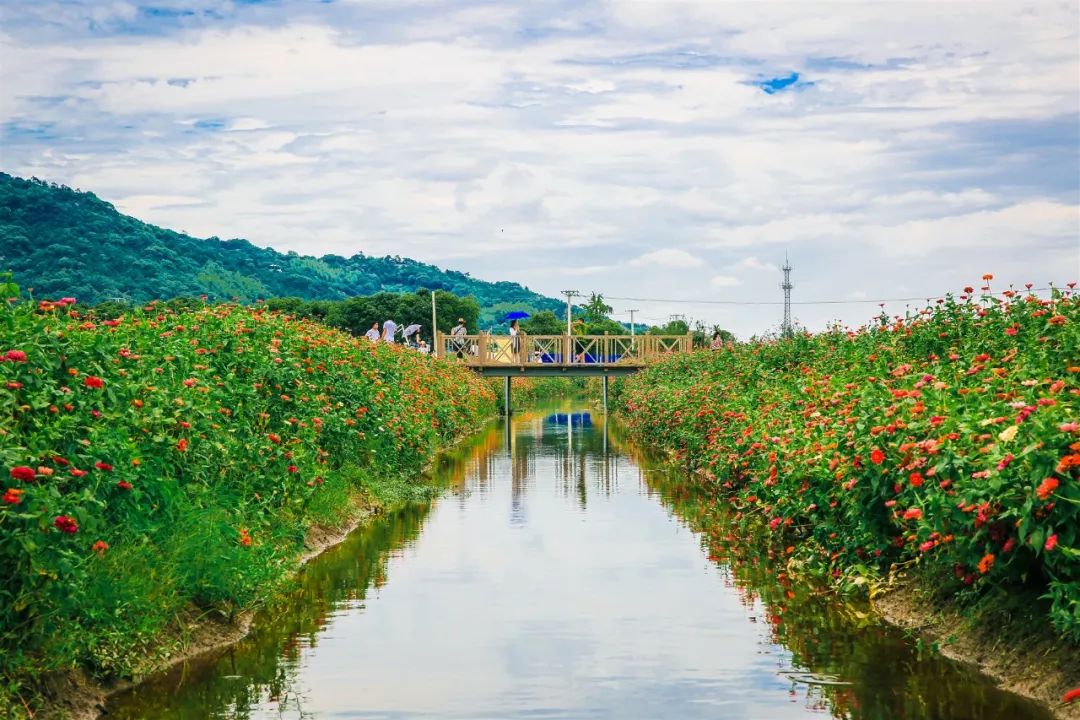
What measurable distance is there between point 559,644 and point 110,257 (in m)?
82.2

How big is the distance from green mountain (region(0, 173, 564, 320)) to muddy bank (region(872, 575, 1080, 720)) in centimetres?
5404

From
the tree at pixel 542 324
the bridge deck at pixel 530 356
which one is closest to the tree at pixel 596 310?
the tree at pixel 542 324

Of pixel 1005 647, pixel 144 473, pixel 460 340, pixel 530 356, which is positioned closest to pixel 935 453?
pixel 1005 647

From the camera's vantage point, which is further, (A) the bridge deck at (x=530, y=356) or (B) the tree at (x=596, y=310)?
(B) the tree at (x=596, y=310)

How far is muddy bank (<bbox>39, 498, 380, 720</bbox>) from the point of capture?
8.22 m

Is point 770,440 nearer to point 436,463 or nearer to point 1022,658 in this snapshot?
point 1022,658

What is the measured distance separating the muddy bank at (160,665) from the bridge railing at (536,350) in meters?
33.3

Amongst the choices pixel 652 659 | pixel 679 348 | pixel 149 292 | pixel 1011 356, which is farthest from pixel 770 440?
pixel 149 292

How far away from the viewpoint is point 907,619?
35.5 feet

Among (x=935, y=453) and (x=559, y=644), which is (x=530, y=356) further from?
(x=935, y=453)

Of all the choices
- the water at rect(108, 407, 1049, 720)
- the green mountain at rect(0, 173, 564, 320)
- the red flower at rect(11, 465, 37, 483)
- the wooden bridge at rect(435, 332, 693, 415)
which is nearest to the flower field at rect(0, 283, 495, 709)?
the red flower at rect(11, 465, 37, 483)

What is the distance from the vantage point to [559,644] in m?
10.5

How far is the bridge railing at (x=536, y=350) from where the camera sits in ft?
156

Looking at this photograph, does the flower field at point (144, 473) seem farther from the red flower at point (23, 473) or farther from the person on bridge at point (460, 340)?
the person on bridge at point (460, 340)
